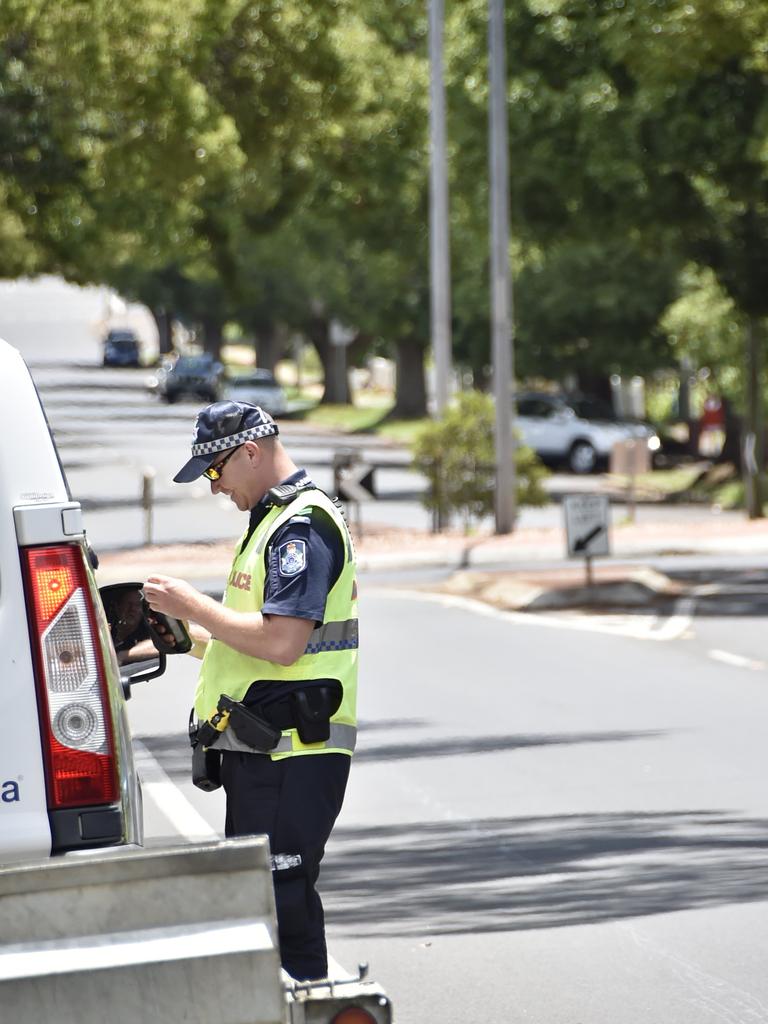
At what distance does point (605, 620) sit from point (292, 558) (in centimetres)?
1376

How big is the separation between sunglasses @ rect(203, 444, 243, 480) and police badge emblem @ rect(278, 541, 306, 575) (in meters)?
0.26

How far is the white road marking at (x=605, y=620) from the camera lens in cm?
1750

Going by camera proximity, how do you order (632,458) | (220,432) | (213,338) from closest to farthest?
(220,432) < (632,458) < (213,338)

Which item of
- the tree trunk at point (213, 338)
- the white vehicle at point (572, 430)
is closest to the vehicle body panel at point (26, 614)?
the white vehicle at point (572, 430)

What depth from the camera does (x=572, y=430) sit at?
148 feet

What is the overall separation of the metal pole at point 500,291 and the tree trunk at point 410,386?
35.0 metres

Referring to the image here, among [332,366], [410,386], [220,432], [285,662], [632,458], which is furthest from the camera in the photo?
[332,366]

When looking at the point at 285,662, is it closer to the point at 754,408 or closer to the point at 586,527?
the point at 586,527

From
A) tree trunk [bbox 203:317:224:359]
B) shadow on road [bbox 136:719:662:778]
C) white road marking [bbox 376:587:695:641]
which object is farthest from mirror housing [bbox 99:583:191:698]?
tree trunk [bbox 203:317:224:359]

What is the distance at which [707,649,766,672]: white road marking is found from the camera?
15.0 meters

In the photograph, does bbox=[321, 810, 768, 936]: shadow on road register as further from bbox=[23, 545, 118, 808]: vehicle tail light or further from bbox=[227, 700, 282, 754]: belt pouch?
bbox=[23, 545, 118, 808]: vehicle tail light

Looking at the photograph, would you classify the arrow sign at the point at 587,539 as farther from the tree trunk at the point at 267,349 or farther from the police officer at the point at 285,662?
the tree trunk at the point at 267,349

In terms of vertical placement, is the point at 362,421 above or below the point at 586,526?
below

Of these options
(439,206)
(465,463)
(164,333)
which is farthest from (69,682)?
(164,333)
